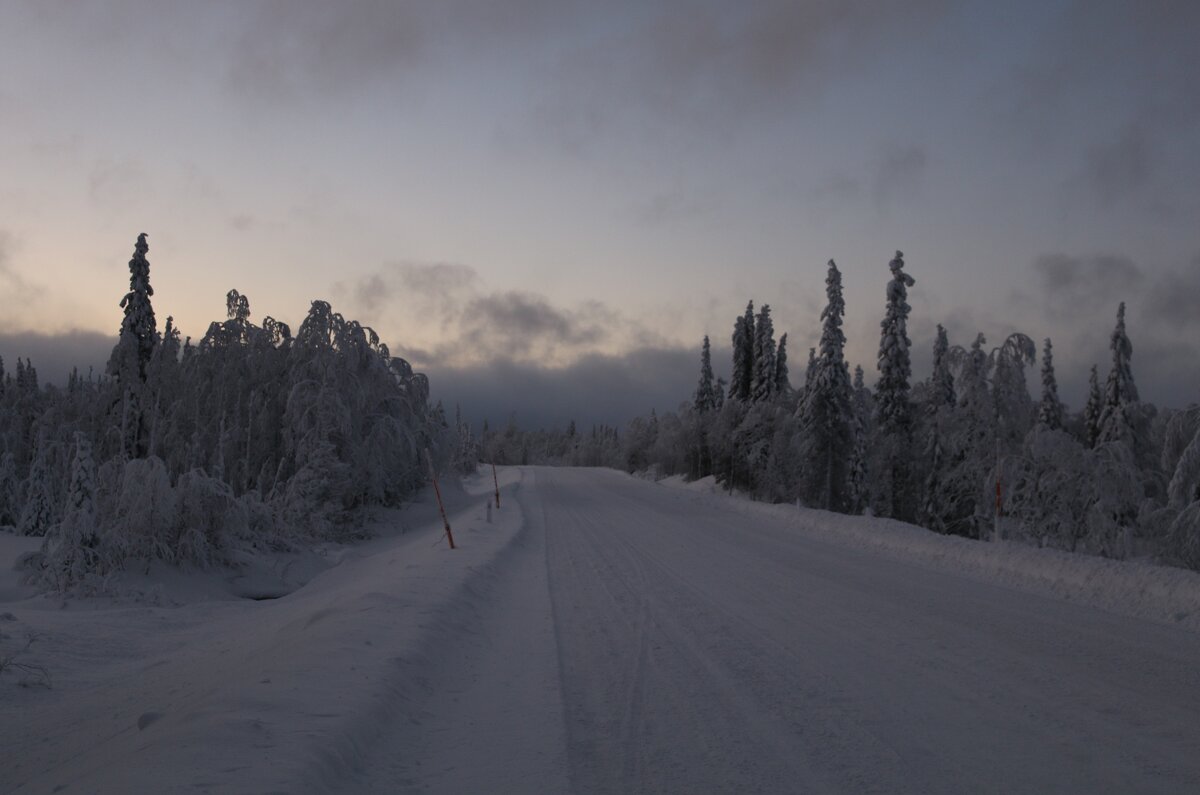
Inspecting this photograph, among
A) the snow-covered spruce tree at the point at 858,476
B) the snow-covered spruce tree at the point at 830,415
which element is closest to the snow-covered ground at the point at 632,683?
the snow-covered spruce tree at the point at 830,415

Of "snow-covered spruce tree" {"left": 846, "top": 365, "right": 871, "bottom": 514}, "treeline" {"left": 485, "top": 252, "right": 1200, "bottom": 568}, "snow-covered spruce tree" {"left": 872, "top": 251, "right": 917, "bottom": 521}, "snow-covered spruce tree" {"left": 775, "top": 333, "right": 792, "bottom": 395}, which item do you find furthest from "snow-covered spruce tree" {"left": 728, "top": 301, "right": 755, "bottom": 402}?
"snow-covered spruce tree" {"left": 872, "top": 251, "right": 917, "bottom": 521}

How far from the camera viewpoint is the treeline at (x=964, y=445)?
22.1 m

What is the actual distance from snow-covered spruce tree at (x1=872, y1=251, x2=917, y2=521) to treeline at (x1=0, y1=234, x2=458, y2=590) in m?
20.4

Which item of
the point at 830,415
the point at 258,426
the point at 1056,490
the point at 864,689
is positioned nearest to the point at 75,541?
the point at 864,689

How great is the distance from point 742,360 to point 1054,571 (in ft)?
173

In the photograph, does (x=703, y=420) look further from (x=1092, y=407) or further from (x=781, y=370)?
(x=1092, y=407)

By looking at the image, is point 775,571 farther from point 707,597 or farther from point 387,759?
point 387,759

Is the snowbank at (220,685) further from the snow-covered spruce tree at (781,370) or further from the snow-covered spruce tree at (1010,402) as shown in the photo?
the snow-covered spruce tree at (781,370)

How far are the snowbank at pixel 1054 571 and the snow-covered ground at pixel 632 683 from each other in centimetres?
6

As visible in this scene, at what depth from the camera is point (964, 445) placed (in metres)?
30.4

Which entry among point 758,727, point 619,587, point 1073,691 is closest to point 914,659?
point 1073,691

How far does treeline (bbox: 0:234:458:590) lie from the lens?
813 inches

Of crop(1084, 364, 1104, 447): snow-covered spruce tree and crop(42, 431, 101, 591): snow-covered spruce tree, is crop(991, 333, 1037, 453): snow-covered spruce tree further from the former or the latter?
crop(42, 431, 101, 591): snow-covered spruce tree

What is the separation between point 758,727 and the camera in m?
5.10
